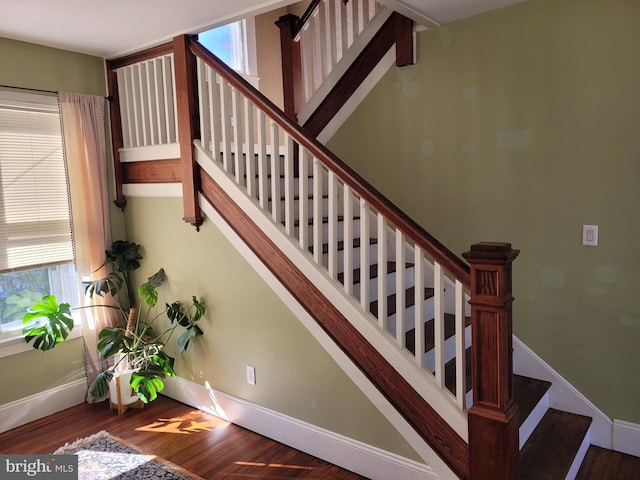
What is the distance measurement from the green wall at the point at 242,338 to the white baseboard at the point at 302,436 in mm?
43

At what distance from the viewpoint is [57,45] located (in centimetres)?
327

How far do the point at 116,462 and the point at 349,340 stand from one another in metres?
1.50

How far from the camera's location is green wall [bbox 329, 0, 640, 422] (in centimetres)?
250

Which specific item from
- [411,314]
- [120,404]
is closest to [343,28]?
[411,314]

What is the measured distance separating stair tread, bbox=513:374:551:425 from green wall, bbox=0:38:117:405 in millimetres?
2997

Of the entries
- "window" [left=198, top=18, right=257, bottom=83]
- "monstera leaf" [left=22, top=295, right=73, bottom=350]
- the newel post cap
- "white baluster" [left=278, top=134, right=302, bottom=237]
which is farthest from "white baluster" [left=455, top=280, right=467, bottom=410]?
"window" [left=198, top=18, right=257, bottom=83]

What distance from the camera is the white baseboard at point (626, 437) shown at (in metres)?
2.56

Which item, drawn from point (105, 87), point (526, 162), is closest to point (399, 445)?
point (526, 162)

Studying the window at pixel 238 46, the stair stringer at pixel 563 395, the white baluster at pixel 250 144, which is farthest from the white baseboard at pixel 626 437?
the window at pixel 238 46

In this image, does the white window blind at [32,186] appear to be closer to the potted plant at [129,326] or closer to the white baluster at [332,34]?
the potted plant at [129,326]

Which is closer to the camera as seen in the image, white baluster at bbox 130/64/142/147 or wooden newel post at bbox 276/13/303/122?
white baluster at bbox 130/64/142/147

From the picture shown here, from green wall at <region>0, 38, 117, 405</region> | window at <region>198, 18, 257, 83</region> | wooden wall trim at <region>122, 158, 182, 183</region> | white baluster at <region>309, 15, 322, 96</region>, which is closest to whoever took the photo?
green wall at <region>0, 38, 117, 405</region>

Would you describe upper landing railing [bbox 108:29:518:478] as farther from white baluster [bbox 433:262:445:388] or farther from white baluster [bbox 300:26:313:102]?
white baluster [bbox 300:26:313:102]

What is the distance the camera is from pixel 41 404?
3.32m
